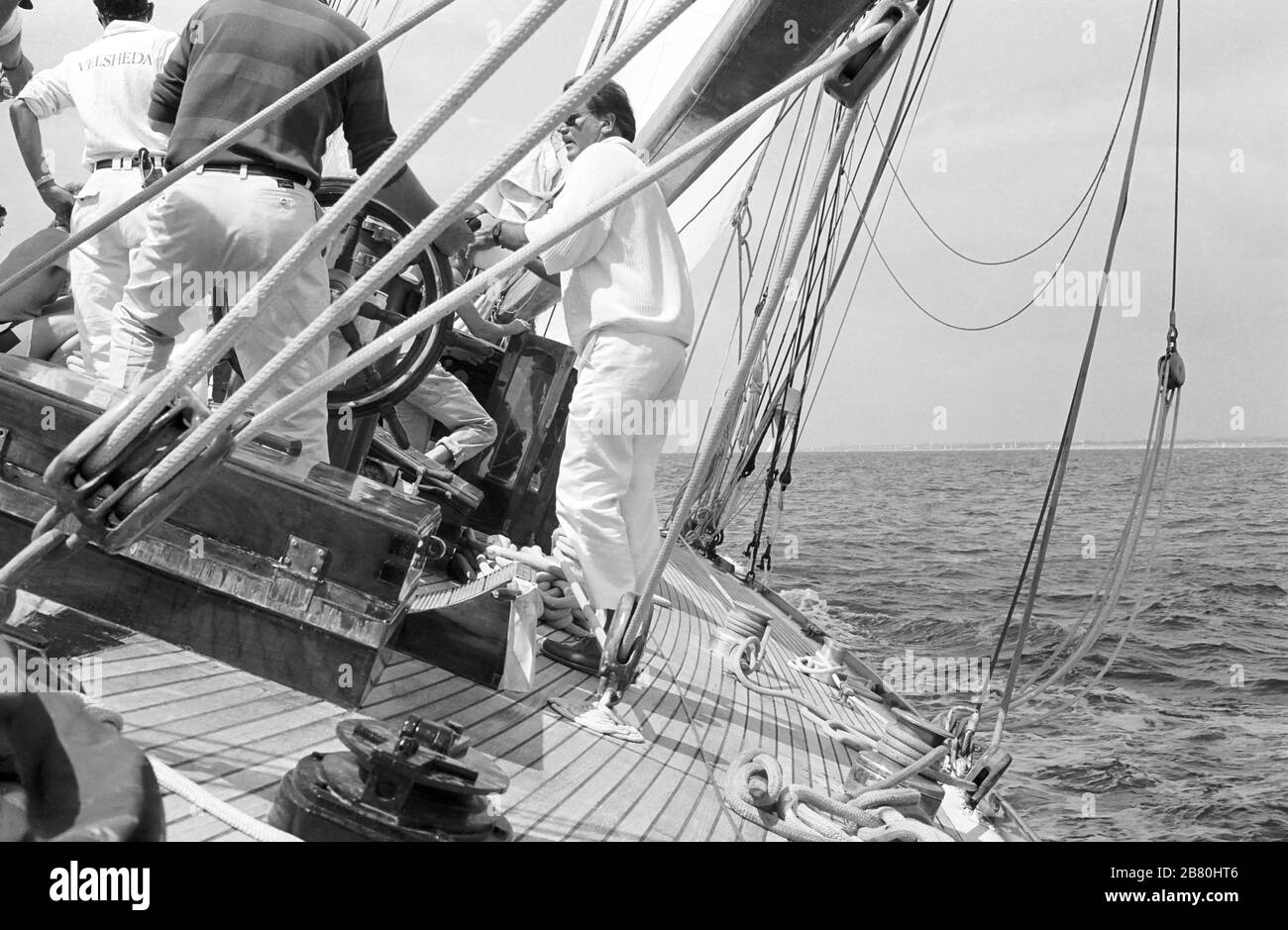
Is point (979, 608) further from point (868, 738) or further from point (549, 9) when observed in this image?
point (549, 9)

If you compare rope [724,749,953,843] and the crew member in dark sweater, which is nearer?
rope [724,749,953,843]

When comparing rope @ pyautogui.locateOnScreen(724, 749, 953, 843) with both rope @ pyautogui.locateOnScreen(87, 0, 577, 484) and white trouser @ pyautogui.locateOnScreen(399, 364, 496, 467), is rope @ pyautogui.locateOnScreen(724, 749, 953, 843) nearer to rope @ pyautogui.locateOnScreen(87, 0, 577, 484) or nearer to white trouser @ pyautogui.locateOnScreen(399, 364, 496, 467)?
rope @ pyautogui.locateOnScreen(87, 0, 577, 484)

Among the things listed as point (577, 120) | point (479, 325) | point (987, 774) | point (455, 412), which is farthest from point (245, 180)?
point (987, 774)

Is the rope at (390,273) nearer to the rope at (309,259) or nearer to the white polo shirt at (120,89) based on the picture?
the rope at (309,259)

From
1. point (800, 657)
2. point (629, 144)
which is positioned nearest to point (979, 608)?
point (800, 657)

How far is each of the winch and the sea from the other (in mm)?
5021

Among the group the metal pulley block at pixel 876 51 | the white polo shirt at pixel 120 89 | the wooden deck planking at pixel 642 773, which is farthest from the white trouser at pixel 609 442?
the white polo shirt at pixel 120 89

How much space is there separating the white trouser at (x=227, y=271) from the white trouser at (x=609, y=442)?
2.26 feet

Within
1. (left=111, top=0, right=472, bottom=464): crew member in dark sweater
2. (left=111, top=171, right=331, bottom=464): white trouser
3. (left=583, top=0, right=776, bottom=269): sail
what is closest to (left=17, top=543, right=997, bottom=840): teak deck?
(left=111, top=171, right=331, bottom=464): white trouser

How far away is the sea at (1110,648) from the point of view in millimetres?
7438

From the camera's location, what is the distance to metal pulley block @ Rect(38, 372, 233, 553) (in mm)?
1672

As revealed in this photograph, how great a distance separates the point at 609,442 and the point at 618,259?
0.53 metres

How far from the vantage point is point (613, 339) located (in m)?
3.38
